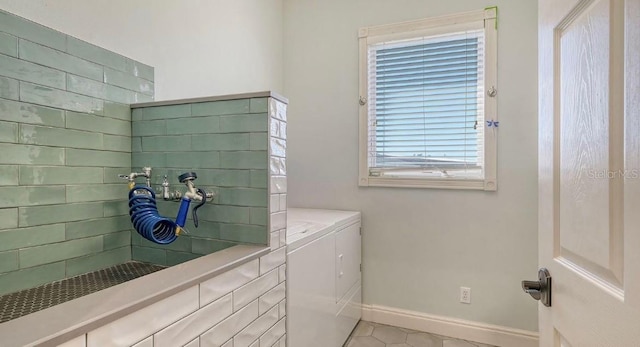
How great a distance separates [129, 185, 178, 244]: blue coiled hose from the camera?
46.1 inches

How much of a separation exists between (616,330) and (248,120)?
1150 millimetres

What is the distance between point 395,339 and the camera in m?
2.24

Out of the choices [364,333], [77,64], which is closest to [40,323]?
[77,64]

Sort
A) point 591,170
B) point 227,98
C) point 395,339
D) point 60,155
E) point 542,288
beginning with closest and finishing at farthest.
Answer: point 591,170
point 542,288
point 60,155
point 227,98
point 395,339

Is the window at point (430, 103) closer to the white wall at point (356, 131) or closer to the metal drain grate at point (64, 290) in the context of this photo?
the white wall at point (356, 131)

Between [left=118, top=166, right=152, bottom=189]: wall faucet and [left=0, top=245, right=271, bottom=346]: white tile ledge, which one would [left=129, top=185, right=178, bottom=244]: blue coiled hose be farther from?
[left=0, top=245, right=271, bottom=346]: white tile ledge

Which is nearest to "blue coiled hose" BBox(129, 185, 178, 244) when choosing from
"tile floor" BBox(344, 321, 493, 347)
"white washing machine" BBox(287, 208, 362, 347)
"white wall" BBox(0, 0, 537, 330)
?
"white washing machine" BBox(287, 208, 362, 347)

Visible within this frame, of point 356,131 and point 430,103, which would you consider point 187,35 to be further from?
point 430,103

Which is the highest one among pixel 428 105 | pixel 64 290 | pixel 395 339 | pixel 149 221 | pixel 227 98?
pixel 428 105

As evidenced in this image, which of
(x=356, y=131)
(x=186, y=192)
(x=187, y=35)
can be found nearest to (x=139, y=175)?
(x=186, y=192)

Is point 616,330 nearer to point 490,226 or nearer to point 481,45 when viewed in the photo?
point 490,226

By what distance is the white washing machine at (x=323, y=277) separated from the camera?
1501 mm

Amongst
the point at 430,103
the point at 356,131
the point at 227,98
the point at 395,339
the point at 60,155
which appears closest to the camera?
the point at 60,155

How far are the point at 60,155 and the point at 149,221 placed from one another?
404 mm
